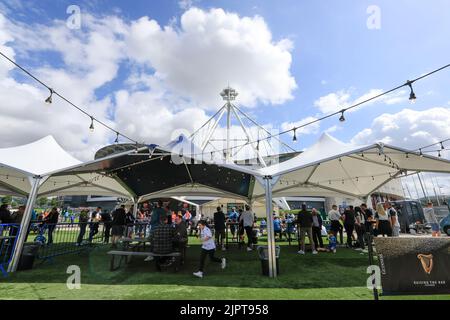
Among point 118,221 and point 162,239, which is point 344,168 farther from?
point 118,221

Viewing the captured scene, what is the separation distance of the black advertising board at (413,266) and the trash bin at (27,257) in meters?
8.06

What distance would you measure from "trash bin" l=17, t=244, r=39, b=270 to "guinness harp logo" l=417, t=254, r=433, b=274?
8582 mm

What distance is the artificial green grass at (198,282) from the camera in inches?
173

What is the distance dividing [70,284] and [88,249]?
5556mm

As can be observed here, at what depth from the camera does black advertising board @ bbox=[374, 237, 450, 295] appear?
3.28 metres

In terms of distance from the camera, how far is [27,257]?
6.31 meters

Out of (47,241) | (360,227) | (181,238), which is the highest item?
(360,227)

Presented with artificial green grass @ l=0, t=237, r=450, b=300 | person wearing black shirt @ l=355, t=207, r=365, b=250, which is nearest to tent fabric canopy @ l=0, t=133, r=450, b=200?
person wearing black shirt @ l=355, t=207, r=365, b=250

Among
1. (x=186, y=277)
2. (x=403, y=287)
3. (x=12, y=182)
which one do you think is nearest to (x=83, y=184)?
(x=12, y=182)

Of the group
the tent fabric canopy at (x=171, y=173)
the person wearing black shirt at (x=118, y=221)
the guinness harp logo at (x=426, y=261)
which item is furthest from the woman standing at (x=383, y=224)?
the person wearing black shirt at (x=118, y=221)

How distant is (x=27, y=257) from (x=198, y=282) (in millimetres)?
4811

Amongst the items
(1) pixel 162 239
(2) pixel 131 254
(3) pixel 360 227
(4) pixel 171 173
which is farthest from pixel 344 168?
(2) pixel 131 254

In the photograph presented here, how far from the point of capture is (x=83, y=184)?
1219 cm
